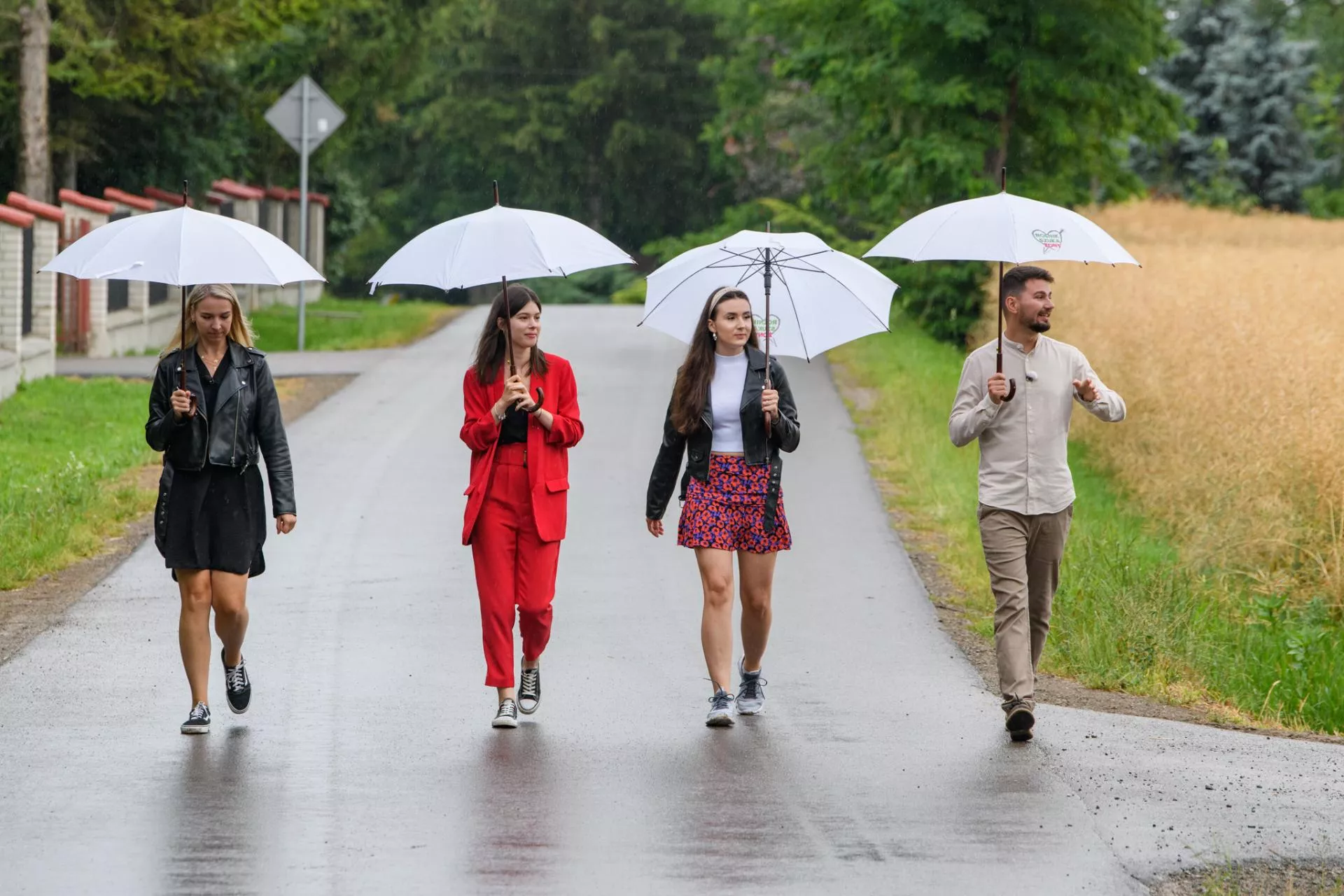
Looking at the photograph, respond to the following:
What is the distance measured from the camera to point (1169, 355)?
15.5 metres

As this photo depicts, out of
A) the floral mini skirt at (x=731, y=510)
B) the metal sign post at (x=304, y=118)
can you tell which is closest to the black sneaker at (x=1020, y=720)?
the floral mini skirt at (x=731, y=510)

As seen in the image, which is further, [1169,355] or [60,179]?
[60,179]

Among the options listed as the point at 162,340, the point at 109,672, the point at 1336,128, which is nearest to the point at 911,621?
the point at 109,672

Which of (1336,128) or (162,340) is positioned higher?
(1336,128)

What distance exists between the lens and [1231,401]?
13344 mm

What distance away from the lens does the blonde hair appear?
7.44 m

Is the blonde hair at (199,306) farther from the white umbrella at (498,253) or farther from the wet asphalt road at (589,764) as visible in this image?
the wet asphalt road at (589,764)

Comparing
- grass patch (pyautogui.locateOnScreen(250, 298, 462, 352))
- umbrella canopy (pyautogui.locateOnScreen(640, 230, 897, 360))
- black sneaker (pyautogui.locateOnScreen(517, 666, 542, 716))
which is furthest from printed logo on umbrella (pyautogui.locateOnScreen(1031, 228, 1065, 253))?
grass patch (pyautogui.locateOnScreen(250, 298, 462, 352))

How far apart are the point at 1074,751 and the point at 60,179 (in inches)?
986

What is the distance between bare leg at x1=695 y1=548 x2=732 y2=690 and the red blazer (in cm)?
59

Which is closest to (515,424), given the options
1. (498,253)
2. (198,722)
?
(498,253)

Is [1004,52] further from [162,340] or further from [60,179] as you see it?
[60,179]

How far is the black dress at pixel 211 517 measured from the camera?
738cm

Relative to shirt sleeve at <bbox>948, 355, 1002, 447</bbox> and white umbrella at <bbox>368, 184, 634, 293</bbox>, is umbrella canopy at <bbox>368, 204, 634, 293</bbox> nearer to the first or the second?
white umbrella at <bbox>368, 184, 634, 293</bbox>
